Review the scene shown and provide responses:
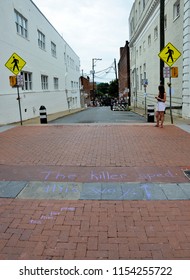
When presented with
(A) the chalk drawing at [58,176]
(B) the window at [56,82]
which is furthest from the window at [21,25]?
(A) the chalk drawing at [58,176]

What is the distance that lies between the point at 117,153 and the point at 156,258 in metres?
4.43

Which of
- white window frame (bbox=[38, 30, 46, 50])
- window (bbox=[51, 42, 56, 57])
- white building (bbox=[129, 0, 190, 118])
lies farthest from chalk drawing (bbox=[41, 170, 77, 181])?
window (bbox=[51, 42, 56, 57])

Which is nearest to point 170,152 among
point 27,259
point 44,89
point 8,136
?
point 27,259

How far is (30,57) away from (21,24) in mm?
2471

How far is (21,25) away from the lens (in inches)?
714

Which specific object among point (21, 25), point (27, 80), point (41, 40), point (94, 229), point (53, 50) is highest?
point (53, 50)

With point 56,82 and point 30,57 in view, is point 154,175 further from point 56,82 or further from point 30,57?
point 56,82

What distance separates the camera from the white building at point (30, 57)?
1509 centimetres

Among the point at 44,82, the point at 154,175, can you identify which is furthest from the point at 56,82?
the point at 154,175

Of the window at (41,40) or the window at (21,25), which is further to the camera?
the window at (41,40)

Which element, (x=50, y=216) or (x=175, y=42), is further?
(x=175, y=42)

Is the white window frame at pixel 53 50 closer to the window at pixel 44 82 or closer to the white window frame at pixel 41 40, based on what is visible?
the white window frame at pixel 41 40

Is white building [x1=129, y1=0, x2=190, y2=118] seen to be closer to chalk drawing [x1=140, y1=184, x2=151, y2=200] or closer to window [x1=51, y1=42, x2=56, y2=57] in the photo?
chalk drawing [x1=140, y1=184, x2=151, y2=200]

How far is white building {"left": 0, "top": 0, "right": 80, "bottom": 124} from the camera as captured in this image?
49.5ft
